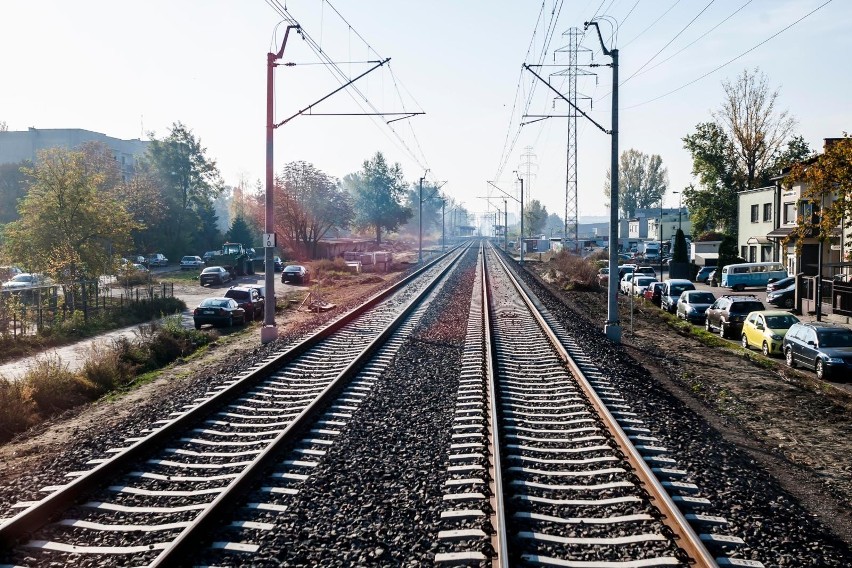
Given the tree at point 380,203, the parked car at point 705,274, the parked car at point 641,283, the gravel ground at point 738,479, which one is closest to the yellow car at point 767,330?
the gravel ground at point 738,479

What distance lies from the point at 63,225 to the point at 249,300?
26.3ft

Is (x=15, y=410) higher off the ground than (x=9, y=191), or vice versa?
(x=9, y=191)

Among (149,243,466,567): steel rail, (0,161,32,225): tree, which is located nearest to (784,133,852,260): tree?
(149,243,466,567): steel rail

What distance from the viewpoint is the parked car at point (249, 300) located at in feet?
103

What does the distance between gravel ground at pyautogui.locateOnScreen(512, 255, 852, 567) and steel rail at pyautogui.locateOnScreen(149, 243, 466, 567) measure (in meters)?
5.13

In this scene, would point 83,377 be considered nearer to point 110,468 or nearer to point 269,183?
point 269,183

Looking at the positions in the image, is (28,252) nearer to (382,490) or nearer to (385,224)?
(382,490)

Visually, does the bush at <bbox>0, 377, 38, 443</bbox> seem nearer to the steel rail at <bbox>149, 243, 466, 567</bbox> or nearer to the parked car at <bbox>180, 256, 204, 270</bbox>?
the steel rail at <bbox>149, 243, 466, 567</bbox>

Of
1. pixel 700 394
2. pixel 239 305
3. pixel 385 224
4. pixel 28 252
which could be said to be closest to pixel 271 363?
pixel 700 394

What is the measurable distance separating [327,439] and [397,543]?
3.85 metres

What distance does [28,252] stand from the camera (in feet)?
96.9

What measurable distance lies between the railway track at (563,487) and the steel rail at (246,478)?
7.62 feet

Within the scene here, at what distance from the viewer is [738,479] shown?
9164mm

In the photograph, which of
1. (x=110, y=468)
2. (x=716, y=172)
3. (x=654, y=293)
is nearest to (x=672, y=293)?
(x=654, y=293)
